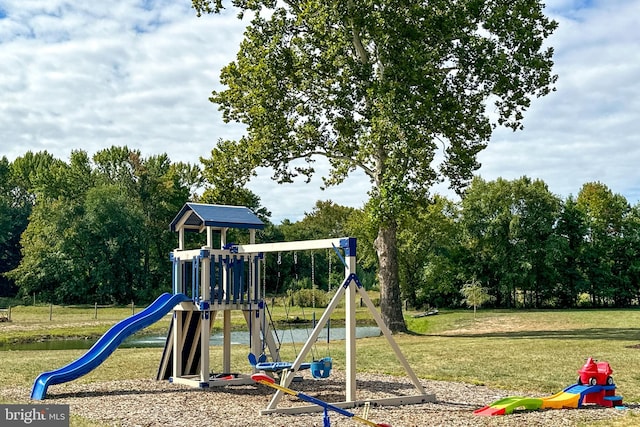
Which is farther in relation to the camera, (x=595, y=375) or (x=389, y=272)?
(x=389, y=272)

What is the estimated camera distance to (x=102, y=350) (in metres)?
11.7

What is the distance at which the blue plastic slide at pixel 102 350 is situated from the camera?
11117mm

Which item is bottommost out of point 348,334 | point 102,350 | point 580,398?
point 580,398

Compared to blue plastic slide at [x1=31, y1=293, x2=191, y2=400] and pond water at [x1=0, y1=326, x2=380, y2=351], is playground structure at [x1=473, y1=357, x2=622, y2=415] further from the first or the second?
pond water at [x1=0, y1=326, x2=380, y2=351]

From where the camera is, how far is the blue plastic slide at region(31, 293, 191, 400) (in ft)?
36.5

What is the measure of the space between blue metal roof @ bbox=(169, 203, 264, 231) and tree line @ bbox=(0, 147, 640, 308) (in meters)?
27.4

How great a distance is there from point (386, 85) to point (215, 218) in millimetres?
10469

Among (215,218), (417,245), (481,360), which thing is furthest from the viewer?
(417,245)

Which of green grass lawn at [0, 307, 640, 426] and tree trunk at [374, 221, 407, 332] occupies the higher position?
tree trunk at [374, 221, 407, 332]

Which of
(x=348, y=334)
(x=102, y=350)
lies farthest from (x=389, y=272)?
(x=348, y=334)

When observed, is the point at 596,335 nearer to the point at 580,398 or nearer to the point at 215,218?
the point at 580,398

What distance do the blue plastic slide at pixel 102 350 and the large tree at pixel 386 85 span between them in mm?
10694

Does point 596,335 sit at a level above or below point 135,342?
above

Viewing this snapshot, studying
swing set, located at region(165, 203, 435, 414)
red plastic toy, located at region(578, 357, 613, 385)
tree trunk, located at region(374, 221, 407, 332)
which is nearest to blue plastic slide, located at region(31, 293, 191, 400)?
swing set, located at region(165, 203, 435, 414)
